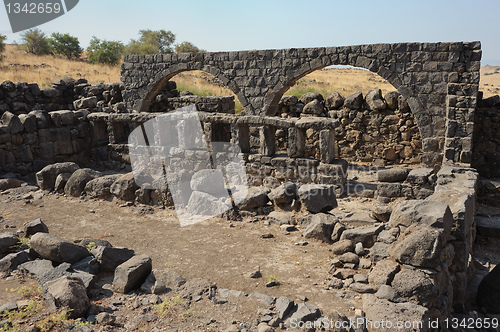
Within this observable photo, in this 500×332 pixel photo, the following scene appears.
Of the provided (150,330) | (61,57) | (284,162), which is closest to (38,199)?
(284,162)

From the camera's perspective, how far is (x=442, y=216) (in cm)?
422

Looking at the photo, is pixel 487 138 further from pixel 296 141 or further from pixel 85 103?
pixel 85 103

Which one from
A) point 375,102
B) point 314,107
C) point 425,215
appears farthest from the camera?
point 314,107

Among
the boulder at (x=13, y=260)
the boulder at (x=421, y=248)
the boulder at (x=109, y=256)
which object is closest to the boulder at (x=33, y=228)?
the boulder at (x=13, y=260)

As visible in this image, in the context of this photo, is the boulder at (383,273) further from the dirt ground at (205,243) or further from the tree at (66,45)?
the tree at (66,45)

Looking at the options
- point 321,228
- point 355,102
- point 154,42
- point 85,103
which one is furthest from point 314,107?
point 154,42

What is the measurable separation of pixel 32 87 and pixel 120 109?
144 inches

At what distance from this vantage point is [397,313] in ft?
11.4

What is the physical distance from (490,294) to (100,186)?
6604mm

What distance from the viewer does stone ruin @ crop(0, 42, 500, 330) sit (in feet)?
14.1

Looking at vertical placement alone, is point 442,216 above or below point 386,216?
above

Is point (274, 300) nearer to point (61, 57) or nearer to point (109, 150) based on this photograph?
point (109, 150)

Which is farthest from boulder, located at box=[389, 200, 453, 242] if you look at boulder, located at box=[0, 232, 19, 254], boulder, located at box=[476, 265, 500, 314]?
boulder, located at box=[0, 232, 19, 254]

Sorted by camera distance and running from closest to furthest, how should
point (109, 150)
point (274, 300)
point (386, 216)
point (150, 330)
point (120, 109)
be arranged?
point (150, 330)
point (274, 300)
point (386, 216)
point (109, 150)
point (120, 109)
